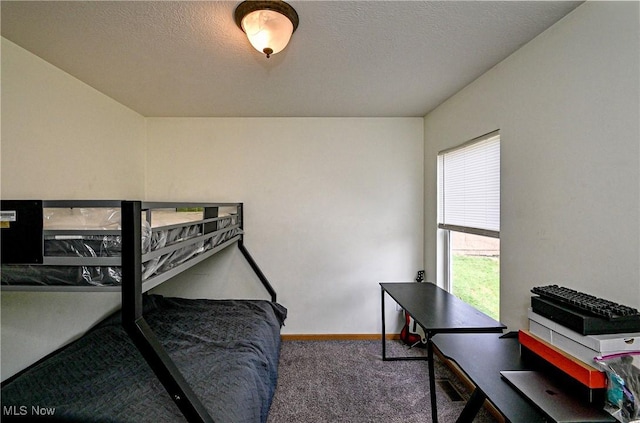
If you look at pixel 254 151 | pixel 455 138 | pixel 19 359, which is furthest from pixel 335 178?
pixel 19 359

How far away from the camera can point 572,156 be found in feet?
4.72

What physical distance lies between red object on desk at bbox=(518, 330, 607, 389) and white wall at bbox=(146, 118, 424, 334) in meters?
1.91

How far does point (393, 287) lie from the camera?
2.58 meters

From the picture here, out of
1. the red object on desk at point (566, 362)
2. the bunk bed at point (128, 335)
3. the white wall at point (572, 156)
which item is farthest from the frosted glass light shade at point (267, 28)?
the red object on desk at point (566, 362)

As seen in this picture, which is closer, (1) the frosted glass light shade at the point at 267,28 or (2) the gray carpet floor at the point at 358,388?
(1) the frosted glass light shade at the point at 267,28

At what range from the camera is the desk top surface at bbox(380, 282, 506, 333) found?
1690 millimetres

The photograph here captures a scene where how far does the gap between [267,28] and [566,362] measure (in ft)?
6.13

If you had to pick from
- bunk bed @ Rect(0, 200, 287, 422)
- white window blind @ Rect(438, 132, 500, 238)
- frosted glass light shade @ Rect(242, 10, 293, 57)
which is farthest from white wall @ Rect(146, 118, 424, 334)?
frosted glass light shade @ Rect(242, 10, 293, 57)

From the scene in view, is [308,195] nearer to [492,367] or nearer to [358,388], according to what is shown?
[358,388]

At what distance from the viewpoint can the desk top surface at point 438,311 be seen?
1.69m

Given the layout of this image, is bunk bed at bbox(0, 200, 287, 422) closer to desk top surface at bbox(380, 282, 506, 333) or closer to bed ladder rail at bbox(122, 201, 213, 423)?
bed ladder rail at bbox(122, 201, 213, 423)

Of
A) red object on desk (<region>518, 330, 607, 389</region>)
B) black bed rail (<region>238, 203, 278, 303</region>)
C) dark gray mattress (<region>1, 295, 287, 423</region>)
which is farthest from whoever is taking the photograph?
black bed rail (<region>238, 203, 278, 303</region>)
